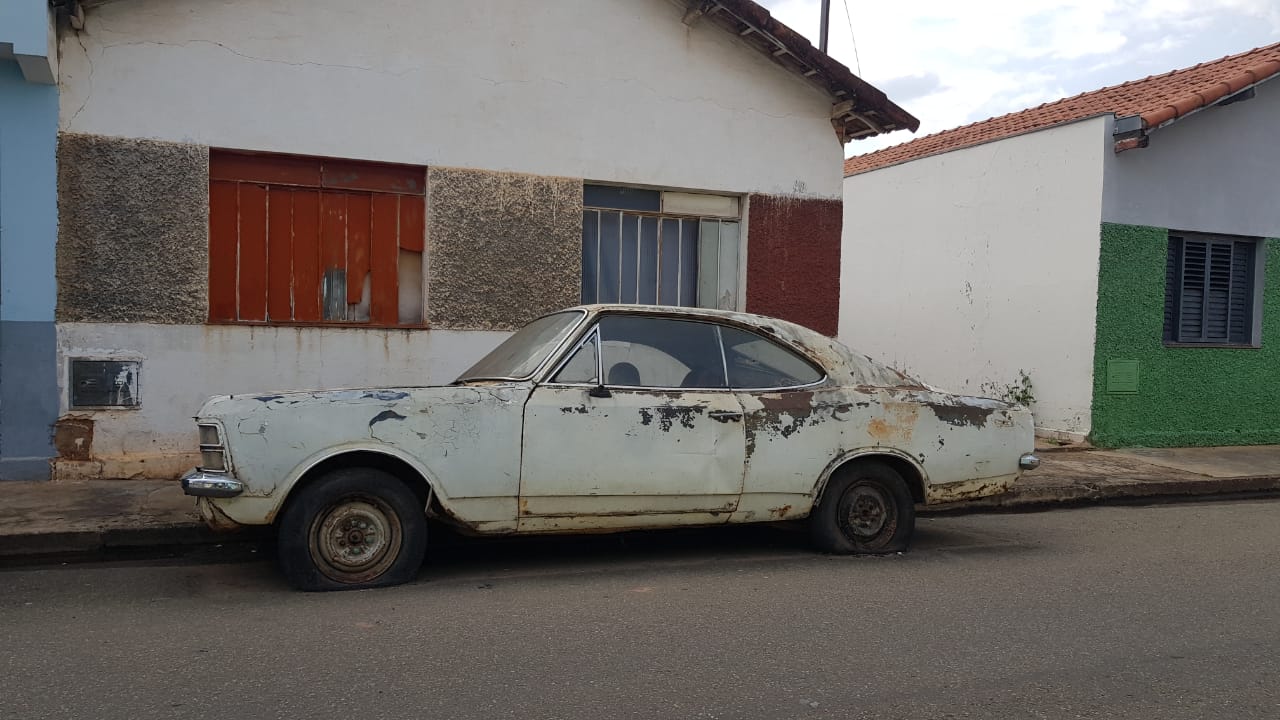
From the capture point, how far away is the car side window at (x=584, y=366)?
18.9 ft

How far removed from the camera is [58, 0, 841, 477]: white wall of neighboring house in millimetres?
8109

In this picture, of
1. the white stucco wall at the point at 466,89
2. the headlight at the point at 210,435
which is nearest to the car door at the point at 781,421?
the headlight at the point at 210,435

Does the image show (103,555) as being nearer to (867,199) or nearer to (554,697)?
(554,697)

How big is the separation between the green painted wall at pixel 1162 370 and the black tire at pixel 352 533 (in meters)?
8.96

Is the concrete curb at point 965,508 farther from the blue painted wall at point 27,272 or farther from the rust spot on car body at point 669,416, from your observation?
the rust spot on car body at point 669,416

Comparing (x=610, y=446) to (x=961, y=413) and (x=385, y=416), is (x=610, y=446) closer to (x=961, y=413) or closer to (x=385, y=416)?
(x=385, y=416)

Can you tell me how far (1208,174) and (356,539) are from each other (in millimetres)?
11172

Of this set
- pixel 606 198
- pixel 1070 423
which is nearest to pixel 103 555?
pixel 606 198

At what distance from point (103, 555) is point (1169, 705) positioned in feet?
19.0

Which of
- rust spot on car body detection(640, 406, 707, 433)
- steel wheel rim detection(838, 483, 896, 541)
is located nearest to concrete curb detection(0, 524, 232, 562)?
rust spot on car body detection(640, 406, 707, 433)

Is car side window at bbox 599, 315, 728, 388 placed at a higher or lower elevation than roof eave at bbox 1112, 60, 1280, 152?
lower

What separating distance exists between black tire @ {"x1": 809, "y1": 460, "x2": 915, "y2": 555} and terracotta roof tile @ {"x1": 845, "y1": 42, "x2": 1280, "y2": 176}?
6712mm

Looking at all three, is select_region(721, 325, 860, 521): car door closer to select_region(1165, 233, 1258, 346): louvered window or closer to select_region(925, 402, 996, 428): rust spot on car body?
select_region(925, 402, 996, 428): rust spot on car body

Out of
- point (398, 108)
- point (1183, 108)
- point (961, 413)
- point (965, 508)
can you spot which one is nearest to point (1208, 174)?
point (1183, 108)
